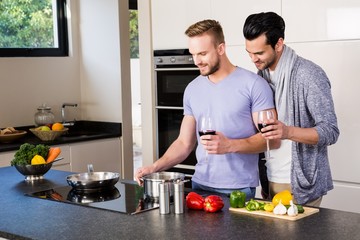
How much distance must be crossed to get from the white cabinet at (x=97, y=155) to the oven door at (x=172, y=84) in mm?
881

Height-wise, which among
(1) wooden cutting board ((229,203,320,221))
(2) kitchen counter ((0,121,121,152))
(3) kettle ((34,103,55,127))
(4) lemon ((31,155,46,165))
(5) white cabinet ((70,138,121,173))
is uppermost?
(3) kettle ((34,103,55,127))

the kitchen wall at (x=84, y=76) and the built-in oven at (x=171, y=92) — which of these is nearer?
the built-in oven at (x=171, y=92)

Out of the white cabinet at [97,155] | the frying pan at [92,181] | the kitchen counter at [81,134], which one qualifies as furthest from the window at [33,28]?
the frying pan at [92,181]

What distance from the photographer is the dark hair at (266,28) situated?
2.95m

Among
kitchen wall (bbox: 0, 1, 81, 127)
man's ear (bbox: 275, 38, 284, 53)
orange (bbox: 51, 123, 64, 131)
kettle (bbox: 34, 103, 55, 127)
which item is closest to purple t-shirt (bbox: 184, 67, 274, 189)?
man's ear (bbox: 275, 38, 284, 53)

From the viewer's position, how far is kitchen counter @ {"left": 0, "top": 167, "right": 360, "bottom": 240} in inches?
87.2

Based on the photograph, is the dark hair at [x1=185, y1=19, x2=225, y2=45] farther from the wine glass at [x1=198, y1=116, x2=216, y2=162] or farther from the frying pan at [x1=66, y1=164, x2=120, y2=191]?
the frying pan at [x1=66, y1=164, x2=120, y2=191]

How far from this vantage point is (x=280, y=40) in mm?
2988

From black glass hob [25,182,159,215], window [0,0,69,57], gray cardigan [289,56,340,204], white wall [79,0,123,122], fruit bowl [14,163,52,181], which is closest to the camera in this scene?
black glass hob [25,182,159,215]

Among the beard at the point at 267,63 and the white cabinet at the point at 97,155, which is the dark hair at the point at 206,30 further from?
the white cabinet at the point at 97,155

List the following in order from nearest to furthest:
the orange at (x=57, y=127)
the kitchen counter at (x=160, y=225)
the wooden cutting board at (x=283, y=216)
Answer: the kitchen counter at (x=160, y=225) → the wooden cutting board at (x=283, y=216) → the orange at (x=57, y=127)

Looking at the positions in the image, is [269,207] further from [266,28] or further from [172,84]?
[172,84]

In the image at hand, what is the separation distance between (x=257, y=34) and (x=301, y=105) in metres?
0.40

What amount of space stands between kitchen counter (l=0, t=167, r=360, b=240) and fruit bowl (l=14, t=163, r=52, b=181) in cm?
63
